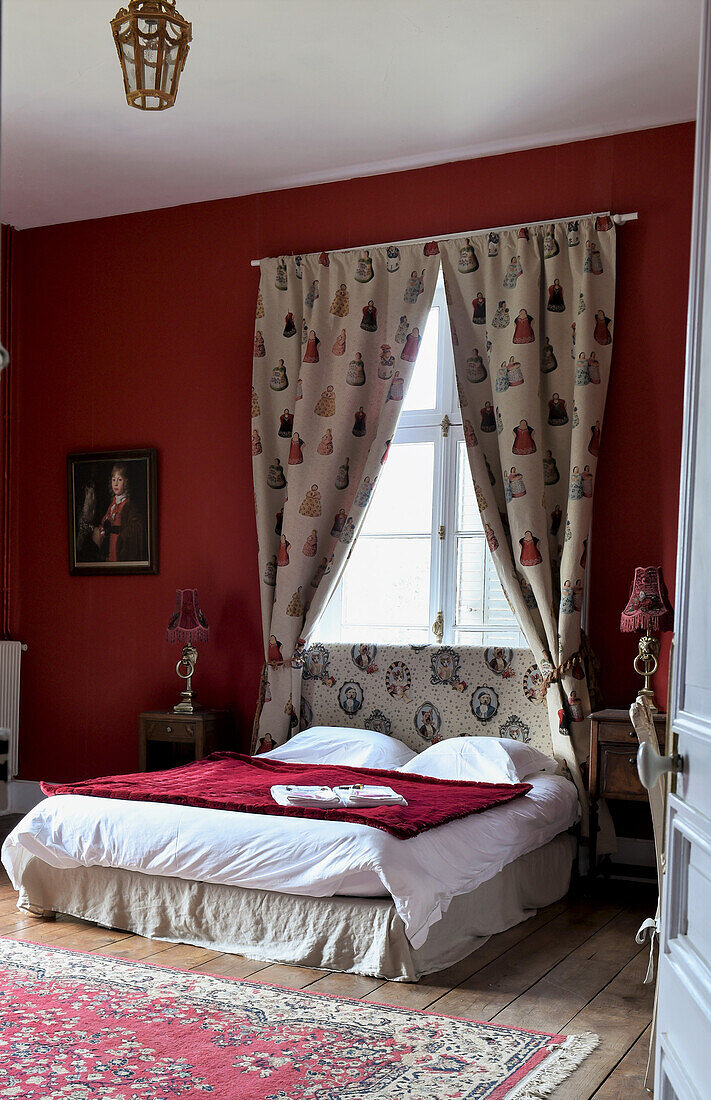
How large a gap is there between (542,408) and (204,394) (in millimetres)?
1932

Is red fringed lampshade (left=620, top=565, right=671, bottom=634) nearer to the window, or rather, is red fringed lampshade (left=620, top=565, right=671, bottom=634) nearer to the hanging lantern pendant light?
the window

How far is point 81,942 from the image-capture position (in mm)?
3621

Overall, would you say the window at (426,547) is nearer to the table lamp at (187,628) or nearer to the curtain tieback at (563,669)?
the curtain tieback at (563,669)

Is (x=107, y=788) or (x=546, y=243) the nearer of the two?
(x=107, y=788)

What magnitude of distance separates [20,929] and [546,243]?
3.63 meters

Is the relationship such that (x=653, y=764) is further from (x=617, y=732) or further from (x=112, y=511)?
(x=112, y=511)

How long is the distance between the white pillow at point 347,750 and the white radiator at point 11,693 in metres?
1.85

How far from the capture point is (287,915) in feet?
11.1

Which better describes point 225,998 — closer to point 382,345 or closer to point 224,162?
point 382,345

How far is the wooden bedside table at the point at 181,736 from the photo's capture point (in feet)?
17.2

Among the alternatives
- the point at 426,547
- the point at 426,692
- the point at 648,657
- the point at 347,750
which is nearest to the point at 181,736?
the point at 347,750

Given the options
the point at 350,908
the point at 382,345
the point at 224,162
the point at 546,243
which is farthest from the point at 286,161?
the point at 350,908

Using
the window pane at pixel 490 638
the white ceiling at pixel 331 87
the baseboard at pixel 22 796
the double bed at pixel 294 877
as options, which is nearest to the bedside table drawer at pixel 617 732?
the double bed at pixel 294 877

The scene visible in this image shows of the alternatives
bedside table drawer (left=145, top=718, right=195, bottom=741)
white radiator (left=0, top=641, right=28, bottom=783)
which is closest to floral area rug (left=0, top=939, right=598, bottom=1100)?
bedside table drawer (left=145, top=718, right=195, bottom=741)
